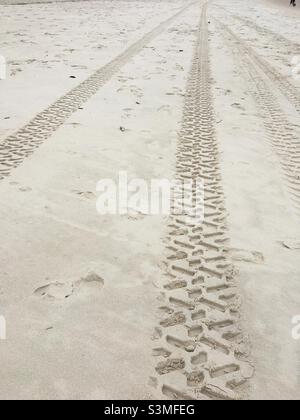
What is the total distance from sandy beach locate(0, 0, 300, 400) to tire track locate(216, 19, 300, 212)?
3 cm

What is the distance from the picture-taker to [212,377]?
246 cm

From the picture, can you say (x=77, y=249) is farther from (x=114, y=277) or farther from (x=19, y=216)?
(x=19, y=216)

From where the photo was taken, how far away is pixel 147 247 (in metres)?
3.58

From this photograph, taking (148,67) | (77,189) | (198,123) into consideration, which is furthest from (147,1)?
(77,189)

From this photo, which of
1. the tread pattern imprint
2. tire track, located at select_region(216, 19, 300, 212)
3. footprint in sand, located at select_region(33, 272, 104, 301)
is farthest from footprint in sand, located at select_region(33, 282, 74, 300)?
tire track, located at select_region(216, 19, 300, 212)

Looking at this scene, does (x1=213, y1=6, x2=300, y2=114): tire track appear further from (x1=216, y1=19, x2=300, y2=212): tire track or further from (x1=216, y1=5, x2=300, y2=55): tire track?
(x1=216, y1=5, x2=300, y2=55): tire track

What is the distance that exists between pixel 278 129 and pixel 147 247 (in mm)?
3990

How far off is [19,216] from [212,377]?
2417 mm

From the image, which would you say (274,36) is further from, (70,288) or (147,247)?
(70,288)

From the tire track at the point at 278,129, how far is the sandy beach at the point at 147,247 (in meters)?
0.03

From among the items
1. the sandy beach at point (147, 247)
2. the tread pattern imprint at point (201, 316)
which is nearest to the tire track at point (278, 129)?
the sandy beach at point (147, 247)

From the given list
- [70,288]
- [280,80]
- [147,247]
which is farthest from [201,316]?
[280,80]

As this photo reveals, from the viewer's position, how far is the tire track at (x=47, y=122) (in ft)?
16.8

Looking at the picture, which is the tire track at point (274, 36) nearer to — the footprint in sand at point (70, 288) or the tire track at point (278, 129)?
the tire track at point (278, 129)
